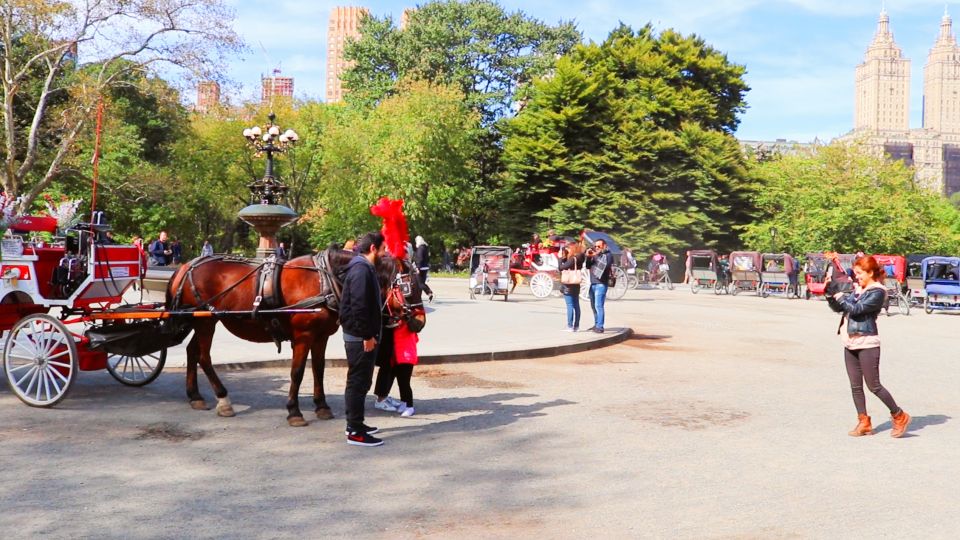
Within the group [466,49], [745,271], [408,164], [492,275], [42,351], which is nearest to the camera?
Result: [42,351]

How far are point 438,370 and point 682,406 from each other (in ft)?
12.2

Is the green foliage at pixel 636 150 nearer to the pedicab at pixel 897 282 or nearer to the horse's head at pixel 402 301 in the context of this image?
the pedicab at pixel 897 282

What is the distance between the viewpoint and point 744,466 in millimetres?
6723

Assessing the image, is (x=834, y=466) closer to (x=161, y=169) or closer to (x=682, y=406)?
(x=682, y=406)

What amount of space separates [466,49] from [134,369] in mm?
49698

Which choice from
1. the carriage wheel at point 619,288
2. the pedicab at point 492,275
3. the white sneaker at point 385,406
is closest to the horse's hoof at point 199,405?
the white sneaker at point 385,406

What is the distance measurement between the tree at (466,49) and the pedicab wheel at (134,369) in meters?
47.4

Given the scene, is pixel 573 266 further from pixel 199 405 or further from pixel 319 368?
pixel 199 405

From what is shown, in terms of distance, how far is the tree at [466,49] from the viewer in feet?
189

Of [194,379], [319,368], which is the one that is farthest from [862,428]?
[194,379]

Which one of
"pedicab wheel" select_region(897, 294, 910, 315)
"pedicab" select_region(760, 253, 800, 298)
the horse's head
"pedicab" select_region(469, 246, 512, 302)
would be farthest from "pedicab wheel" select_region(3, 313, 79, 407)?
"pedicab" select_region(760, 253, 800, 298)

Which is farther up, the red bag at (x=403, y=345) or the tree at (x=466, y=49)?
the tree at (x=466, y=49)

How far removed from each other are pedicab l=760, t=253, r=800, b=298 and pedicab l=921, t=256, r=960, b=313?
5975 millimetres

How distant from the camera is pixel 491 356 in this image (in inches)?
512
